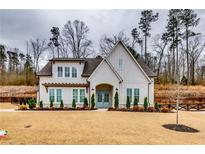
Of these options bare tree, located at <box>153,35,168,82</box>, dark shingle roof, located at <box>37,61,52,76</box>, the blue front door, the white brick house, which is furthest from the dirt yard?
bare tree, located at <box>153,35,168,82</box>

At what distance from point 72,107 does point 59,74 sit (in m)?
2.97

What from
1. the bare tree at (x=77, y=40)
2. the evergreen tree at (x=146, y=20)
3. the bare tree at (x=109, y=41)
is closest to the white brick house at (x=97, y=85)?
the bare tree at (x=77, y=40)

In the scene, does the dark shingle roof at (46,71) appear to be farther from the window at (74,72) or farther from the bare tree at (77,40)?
the bare tree at (77,40)

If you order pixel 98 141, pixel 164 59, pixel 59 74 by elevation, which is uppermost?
pixel 164 59

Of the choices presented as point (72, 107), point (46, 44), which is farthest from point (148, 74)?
point (46, 44)

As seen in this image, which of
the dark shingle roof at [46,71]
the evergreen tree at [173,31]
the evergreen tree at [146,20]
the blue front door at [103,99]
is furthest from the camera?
the evergreen tree at [146,20]

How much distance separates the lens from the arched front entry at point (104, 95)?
57.2 ft

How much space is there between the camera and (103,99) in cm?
1753

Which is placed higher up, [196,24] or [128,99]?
[196,24]

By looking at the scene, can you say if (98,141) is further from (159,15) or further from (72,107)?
(159,15)

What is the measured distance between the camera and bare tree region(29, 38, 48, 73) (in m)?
28.2
